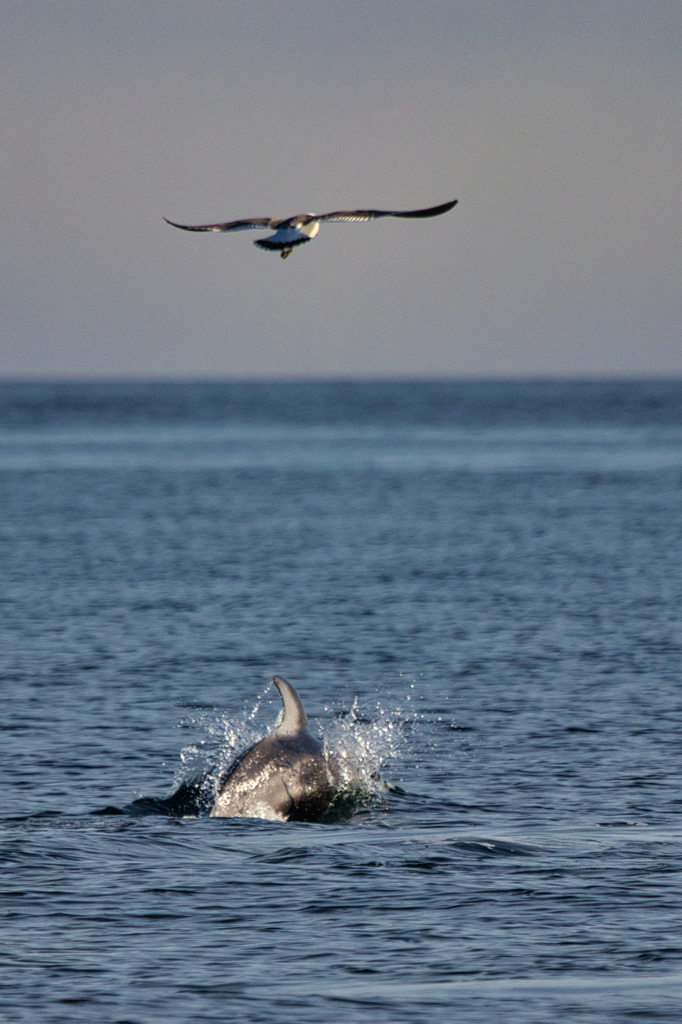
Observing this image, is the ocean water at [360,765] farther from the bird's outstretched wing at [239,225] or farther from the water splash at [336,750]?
the bird's outstretched wing at [239,225]

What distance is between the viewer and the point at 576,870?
1384 cm

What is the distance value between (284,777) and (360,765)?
1.61 metres

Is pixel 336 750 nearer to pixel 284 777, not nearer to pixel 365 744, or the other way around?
pixel 284 777

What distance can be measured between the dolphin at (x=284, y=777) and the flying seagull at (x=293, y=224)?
417 cm

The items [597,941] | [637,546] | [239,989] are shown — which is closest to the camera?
[239,989]

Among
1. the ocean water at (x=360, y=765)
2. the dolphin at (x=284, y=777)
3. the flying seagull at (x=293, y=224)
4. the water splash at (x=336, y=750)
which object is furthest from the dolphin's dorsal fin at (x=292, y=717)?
the flying seagull at (x=293, y=224)

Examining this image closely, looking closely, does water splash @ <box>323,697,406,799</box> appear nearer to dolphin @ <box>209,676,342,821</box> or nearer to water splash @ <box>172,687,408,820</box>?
water splash @ <box>172,687,408,820</box>

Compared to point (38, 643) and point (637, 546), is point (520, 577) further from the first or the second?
point (38, 643)

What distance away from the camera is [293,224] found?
50.5ft

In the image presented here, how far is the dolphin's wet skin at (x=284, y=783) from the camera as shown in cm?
1530

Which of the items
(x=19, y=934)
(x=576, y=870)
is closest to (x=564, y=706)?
(x=576, y=870)

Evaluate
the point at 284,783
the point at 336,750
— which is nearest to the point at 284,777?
the point at 284,783

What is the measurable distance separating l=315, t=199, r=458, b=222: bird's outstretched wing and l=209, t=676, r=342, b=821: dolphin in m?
4.46

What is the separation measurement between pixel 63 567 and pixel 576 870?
2606cm
